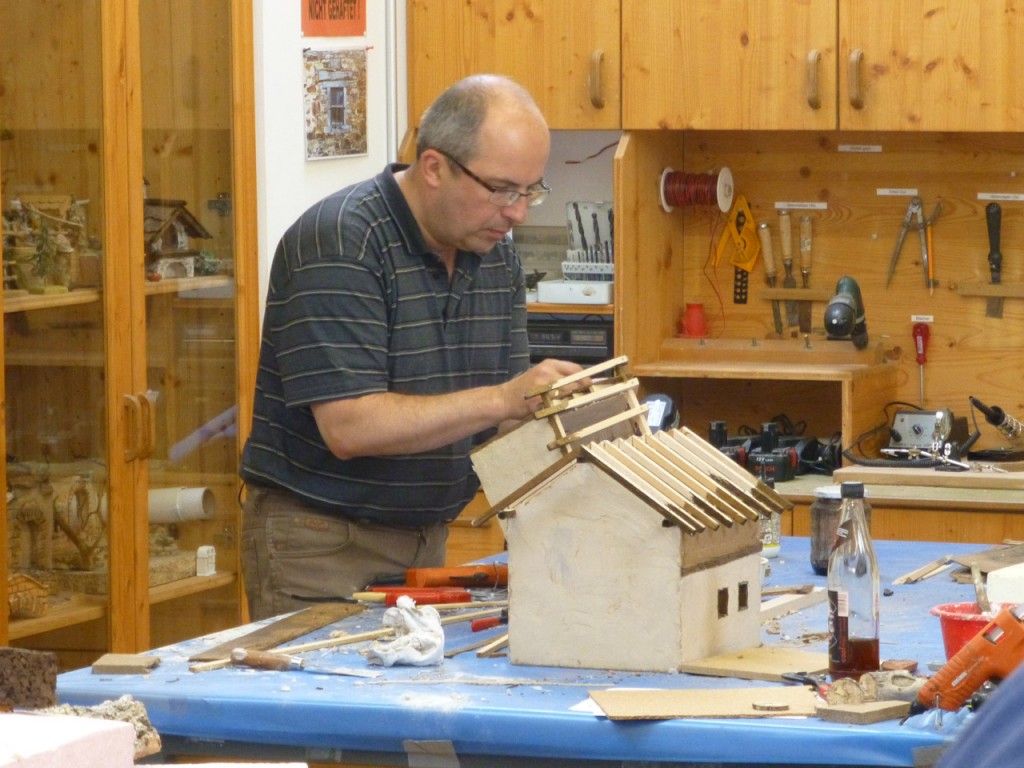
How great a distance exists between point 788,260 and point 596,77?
0.76 metres

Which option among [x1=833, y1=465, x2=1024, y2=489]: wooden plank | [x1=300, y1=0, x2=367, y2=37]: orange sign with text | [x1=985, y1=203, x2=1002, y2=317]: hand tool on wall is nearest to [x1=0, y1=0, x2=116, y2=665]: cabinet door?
[x1=300, y1=0, x2=367, y2=37]: orange sign with text

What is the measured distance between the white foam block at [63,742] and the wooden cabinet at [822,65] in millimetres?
3074

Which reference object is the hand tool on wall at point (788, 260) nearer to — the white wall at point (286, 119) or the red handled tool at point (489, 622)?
the white wall at point (286, 119)

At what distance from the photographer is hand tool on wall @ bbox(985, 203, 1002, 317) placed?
4.25 metres

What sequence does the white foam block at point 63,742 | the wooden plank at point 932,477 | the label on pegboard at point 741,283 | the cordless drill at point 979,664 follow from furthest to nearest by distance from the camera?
the label on pegboard at point 741,283 → the wooden plank at point 932,477 → the cordless drill at point 979,664 → the white foam block at point 63,742

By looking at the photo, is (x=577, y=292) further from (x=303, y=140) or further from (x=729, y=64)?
(x=303, y=140)

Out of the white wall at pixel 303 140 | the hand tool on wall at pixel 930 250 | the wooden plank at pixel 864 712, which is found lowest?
the wooden plank at pixel 864 712

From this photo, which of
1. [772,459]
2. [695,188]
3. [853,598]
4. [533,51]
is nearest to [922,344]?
[772,459]

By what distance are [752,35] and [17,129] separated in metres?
1.88

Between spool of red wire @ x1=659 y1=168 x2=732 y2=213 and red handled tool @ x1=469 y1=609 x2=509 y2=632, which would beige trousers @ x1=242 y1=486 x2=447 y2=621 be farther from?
spool of red wire @ x1=659 y1=168 x2=732 y2=213

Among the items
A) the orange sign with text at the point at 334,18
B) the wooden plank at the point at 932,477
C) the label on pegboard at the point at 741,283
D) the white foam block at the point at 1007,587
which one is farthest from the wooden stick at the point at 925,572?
the orange sign with text at the point at 334,18

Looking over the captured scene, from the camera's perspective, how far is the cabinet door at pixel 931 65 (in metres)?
3.89

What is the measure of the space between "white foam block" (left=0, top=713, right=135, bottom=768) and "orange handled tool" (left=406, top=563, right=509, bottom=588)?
3.94 feet

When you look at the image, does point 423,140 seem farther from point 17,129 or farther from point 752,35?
point 752,35
